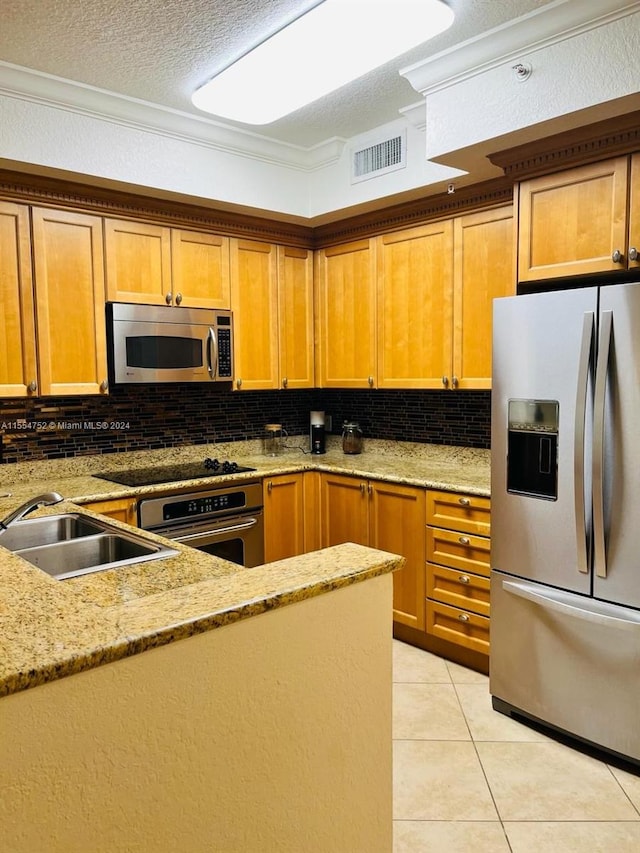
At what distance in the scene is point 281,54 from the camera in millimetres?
2408

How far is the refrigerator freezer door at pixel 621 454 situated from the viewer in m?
2.16

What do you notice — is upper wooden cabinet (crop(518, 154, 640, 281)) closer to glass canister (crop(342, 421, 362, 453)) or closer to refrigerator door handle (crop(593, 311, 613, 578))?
refrigerator door handle (crop(593, 311, 613, 578))

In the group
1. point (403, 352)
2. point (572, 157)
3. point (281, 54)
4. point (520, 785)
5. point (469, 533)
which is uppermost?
point (281, 54)

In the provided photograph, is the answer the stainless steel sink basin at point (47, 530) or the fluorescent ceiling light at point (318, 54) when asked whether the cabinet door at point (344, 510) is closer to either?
the stainless steel sink basin at point (47, 530)

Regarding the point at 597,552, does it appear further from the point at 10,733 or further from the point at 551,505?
the point at 10,733

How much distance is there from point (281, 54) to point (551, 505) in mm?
1986

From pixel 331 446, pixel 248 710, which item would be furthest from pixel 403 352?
pixel 248 710

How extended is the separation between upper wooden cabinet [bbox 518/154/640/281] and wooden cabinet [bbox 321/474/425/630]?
1.27 m

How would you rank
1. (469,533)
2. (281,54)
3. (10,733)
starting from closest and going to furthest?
(10,733) < (281,54) < (469,533)

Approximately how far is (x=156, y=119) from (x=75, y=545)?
2175 millimetres

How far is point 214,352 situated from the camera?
3.63 metres

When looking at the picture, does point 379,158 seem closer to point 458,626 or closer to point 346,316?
point 346,316

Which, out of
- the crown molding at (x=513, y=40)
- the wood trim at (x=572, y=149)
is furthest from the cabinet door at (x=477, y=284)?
the crown molding at (x=513, y=40)

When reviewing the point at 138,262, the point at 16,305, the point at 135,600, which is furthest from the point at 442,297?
the point at 135,600
